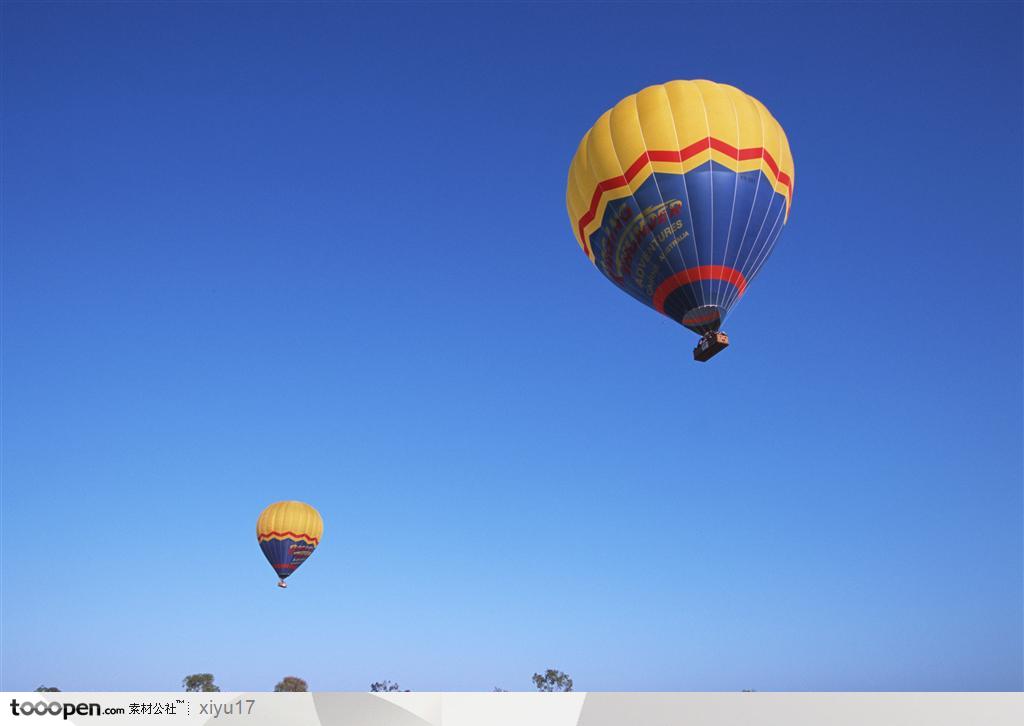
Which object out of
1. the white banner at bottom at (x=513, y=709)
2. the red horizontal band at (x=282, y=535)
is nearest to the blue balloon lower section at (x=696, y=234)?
the white banner at bottom at (x=513, y=709)

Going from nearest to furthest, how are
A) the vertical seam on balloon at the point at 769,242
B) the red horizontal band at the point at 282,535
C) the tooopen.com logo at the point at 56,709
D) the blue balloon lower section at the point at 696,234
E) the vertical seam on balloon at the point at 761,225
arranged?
1. the tooopen.com logo at the point at 56,709
2. the blue balloon lower section at the point at 696,234
3. the vertical seam on balloon at the point at 761,225
4. the vertical seam on balloon at the point at 769,242
5. the red horizontal band at the point at 282,535

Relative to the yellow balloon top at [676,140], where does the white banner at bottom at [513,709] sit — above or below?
below

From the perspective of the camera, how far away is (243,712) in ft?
55.4

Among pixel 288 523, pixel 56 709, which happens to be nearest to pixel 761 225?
pixel 56 709

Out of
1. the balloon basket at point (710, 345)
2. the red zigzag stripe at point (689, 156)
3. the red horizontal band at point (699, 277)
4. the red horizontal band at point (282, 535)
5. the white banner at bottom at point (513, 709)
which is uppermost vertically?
the red zigzag stripe at point (689, 156)

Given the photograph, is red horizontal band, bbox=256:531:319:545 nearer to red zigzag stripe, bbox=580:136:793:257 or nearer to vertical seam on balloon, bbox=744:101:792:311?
red zigzag stripe, bbox=580:136:793:257

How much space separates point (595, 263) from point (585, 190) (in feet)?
6.90

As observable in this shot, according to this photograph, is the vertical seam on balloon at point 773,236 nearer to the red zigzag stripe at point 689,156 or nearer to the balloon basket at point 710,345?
the red zigzag stripe at point 689,156

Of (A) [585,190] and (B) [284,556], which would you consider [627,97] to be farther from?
(B) [284,556]

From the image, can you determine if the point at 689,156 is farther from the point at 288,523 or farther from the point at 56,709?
the point at 288,523

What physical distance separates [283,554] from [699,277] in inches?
1229

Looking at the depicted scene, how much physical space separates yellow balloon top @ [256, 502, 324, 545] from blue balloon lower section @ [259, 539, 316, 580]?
0.88 feet

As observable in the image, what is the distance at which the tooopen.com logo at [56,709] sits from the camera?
17219 mm

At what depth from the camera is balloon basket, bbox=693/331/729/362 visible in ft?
59.0
